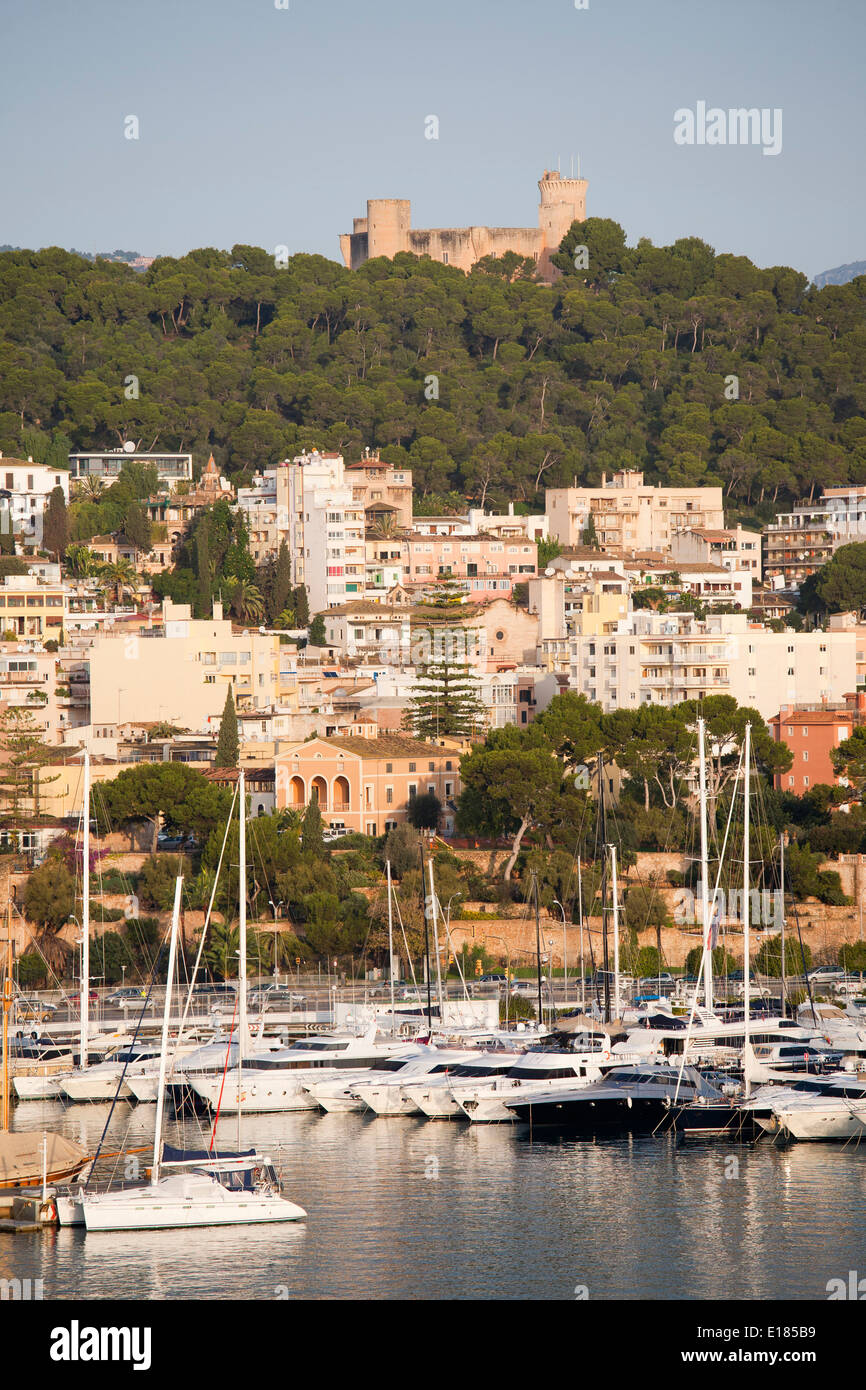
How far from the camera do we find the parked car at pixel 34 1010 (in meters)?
40.4

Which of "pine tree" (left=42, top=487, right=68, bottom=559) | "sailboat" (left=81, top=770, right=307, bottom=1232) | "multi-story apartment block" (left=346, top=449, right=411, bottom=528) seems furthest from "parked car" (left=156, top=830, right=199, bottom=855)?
"multi-story apartment block" (left=346, top=449, right=411, bottom=528)

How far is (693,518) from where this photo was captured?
297 feet

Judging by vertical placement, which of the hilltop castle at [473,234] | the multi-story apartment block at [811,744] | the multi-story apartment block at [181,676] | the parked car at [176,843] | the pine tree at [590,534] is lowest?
the parked car at [176,843]

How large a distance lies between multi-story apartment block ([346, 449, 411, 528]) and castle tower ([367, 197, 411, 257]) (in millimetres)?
37055

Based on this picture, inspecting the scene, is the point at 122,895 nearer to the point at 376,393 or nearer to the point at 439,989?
the point at 439,989

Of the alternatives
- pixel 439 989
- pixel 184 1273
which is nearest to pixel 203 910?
pixel 439 989

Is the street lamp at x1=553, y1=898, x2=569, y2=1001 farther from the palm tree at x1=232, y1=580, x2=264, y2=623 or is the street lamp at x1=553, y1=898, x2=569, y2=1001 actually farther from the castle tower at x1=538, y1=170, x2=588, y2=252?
the castle tower at x1=538, y1=170, x2=588, y2=252

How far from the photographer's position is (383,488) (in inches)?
3359

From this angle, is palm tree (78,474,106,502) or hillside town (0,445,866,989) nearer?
hillside town (0,445,866,989)

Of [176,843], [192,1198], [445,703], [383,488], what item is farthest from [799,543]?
[192,1198]

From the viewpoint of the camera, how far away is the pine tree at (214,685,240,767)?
5712cm

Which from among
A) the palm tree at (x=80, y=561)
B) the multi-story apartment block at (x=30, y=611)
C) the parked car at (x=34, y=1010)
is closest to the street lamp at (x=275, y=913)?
the parked car at (x=34, y=1010)

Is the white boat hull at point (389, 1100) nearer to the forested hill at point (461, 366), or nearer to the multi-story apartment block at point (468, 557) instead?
the multi-story apartment block at point (468, 557)

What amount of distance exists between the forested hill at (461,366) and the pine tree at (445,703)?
28131 millimetres
